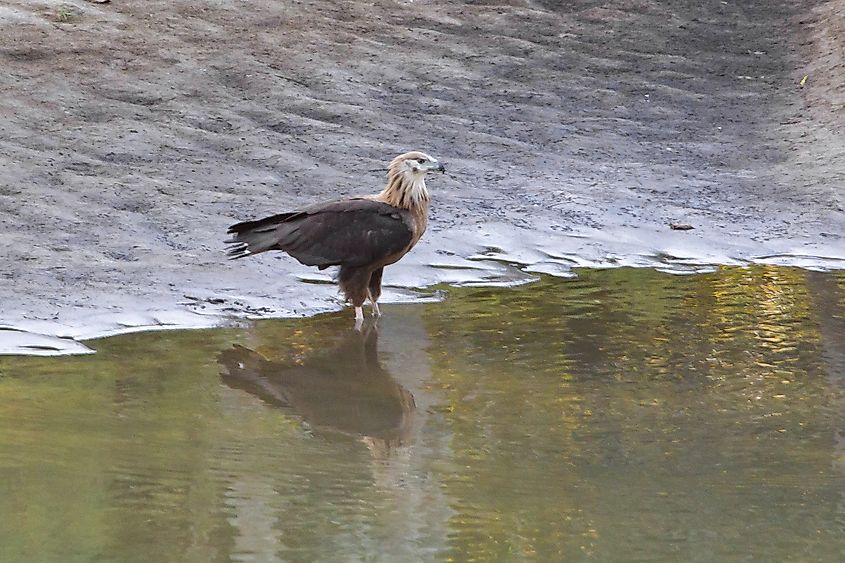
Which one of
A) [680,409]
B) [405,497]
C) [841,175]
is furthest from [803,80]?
[405,497]

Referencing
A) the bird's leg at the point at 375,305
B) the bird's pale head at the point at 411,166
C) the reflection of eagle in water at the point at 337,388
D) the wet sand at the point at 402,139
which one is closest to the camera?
the reflection of eagle in water at the point at 337,388

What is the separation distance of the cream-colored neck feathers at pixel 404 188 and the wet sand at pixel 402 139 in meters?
0.66

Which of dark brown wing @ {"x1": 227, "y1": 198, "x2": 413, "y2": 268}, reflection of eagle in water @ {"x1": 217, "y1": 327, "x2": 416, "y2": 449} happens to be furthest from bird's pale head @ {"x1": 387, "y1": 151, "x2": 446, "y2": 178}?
reflection of eagle in water @ {"x1": 217, "y1": 327, "x2": 416, "y2": 449}

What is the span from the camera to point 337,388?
6656mm

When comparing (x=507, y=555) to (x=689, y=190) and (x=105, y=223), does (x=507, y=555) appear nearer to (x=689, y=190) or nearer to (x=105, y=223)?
(x=105, y=223)

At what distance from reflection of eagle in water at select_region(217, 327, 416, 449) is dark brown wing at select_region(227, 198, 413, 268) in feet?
2.01

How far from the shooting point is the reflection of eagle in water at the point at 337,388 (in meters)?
6.05

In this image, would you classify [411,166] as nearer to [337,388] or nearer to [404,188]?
[404,188]

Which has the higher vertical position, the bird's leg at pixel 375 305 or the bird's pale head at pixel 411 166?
the bird's pale head at pixel 411 166

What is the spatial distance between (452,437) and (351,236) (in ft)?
7.90

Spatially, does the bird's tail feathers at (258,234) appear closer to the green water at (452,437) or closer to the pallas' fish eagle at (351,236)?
the pallas' fish eagle at (351,236)

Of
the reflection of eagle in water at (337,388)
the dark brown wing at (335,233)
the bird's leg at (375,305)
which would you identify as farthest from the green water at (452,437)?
the dark brown wing at (335,233)

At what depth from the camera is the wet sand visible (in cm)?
868

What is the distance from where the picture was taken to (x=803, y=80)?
43.8 feet
